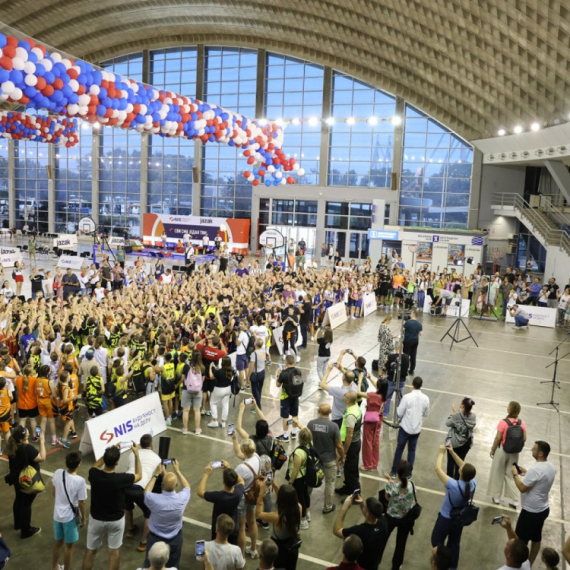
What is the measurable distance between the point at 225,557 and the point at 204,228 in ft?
109

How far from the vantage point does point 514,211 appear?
31.1 meters

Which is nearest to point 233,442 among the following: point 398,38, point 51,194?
point 398,38

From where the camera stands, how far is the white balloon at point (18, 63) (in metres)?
10.6

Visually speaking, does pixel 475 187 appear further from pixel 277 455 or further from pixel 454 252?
pixel 277 455

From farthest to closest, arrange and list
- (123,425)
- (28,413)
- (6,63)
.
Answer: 1. (6,63)
2. (123,425)
3. (28,413)

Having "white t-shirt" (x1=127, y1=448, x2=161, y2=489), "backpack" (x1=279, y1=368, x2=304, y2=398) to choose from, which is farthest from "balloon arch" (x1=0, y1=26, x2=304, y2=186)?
"white t-shirt" (x1=127, y1=448, x2=161, y2=489)

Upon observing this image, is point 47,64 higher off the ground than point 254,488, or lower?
higher

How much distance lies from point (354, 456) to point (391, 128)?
30.0 metres

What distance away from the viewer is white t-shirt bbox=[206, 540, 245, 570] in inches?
186

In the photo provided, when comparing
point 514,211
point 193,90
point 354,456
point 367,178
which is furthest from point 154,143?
point 354,456

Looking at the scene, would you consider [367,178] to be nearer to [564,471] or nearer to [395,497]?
[564,471]

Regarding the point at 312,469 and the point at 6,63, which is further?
the point at 6,63

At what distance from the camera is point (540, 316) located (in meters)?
19.7

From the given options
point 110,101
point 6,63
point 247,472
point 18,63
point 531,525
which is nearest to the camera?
point 247,472
